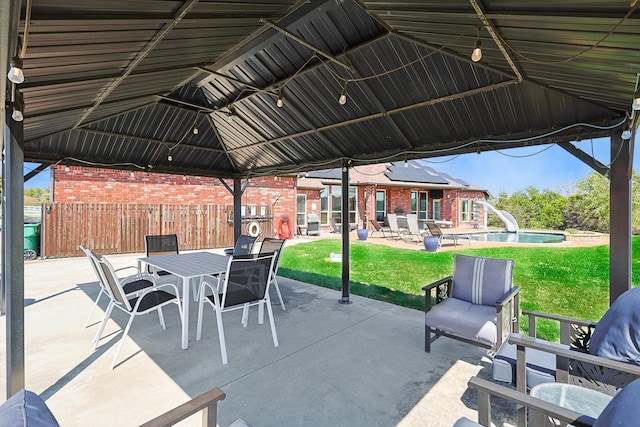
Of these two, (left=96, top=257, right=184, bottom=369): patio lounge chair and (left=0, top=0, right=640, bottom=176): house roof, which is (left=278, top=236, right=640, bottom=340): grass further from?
(left=96, top=257, right=184, bottom=369): patio lounge chair

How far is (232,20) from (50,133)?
4.27 m

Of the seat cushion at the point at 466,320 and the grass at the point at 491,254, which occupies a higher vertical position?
the seat cushion at the point at 466,320

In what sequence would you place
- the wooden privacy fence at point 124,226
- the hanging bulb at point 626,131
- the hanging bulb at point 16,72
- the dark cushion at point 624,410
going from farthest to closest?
the wooden privacy fence at point 124,226
the hanging bulb at point 626,131
the hanging bulb at point 16,72
the dark cushion at point 624,410

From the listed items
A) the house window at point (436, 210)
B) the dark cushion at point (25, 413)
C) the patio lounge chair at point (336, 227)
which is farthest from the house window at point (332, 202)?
the dark cushion at point (25, 413)

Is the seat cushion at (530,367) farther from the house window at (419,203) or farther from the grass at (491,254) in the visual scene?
the house window at (419,203)

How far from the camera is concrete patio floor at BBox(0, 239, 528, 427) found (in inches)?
93.8

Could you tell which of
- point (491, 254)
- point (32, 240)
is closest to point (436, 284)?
point (491, 254)

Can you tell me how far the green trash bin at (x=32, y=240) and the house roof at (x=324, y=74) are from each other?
579 cm

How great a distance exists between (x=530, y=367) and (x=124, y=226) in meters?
11.7

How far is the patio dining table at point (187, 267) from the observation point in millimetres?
3420

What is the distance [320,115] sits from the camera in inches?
184

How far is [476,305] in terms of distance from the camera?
139 inches

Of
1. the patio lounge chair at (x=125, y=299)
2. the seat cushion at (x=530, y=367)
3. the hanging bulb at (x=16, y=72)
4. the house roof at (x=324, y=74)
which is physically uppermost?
the house roof at (x=324, y=74)

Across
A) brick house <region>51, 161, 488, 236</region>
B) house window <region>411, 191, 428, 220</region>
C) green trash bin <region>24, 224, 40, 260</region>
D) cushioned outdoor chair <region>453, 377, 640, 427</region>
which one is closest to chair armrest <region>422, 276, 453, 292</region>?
cushioned outdoor chair <region>453, 377, 640, 427</region>
